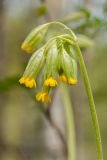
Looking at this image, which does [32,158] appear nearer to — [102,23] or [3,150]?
[3,150]

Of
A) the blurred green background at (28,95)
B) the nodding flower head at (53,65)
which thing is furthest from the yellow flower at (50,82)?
the blurred green background at (28,95)

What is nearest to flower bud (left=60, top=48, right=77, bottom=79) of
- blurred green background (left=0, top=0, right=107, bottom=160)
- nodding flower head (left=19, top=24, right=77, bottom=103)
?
nodding flower head (left=19, top=24, right=77, bottom=103)

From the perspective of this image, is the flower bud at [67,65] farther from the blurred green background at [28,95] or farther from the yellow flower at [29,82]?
the blurred green background at [28,95]

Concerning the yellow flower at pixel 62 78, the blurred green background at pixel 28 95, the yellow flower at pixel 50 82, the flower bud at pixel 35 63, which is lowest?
the blurred green background at pixel 28 95

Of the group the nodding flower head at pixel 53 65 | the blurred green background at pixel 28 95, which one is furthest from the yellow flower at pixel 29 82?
the blurred green background at pixel 28 95

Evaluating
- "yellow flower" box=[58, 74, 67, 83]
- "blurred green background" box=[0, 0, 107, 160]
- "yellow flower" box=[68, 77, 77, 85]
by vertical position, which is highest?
"yellow flower" box=[58, 74, 67, 83]

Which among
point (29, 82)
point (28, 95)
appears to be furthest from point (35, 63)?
point (28, 95)

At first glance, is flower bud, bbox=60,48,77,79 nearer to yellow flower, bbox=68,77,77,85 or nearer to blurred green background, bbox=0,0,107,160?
yellow flower, bbox=68,77,77,85

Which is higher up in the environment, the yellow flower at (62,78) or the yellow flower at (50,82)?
the yellow flower at (50,82)

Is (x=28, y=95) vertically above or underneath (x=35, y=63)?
underneath

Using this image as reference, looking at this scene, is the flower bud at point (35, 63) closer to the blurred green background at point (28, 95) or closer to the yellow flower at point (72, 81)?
the yellow flower at point (72, 81)

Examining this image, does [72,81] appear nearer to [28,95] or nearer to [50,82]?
[50,82]

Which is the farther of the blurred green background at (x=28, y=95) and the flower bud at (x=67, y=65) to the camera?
the blurred green background at (x=28, y=95)
